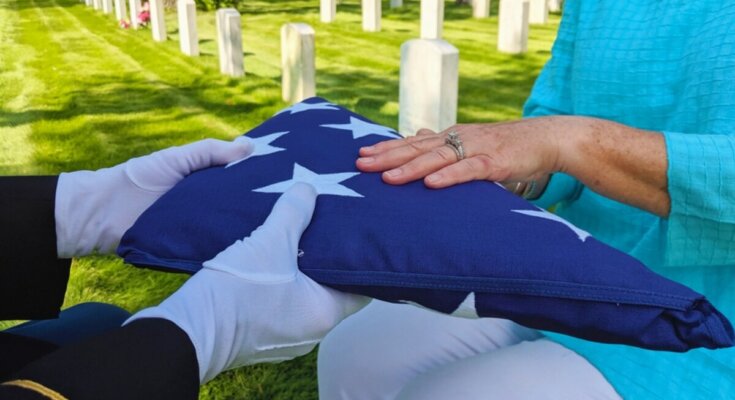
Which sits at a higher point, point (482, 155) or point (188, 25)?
point (482, 155)

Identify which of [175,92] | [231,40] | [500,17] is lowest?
[175,92]

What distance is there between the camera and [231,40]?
→ 616 centimetres

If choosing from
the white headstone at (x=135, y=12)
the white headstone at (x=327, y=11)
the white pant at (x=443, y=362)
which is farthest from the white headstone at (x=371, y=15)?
the white pant at (x=443, y=362)

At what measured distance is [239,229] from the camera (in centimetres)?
107

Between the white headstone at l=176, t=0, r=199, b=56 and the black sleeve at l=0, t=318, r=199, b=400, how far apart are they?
7.04 metres

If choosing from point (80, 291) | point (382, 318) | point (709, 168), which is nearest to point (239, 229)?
point (382, 318)

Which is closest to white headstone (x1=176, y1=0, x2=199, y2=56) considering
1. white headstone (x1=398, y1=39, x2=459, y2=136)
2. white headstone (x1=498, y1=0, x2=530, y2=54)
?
white headstone (x1=498, y1=0, x2=530, y2=54)

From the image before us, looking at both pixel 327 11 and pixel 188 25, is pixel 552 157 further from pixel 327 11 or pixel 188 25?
pixel 327 11

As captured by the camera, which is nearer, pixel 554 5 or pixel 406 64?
pixel 406 64

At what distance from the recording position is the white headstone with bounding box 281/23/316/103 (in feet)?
15.5

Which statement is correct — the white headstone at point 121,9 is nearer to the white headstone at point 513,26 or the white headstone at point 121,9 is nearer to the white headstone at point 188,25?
the white headstone at point 188,25

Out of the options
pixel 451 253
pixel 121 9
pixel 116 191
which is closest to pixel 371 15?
pixel 121 9

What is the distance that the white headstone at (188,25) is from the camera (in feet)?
24.1

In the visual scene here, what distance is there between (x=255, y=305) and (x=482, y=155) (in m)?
0.54
